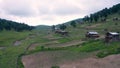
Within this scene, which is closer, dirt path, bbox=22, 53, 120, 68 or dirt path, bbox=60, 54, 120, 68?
dirt path, bbox=60, 54, 120, 68

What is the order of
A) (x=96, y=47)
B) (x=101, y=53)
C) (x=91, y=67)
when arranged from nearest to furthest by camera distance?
(x=91, y=67)
(x=101, y=53)
(x=96, y=47)

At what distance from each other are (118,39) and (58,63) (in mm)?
23202

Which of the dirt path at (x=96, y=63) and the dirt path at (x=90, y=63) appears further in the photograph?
the dirt path at (x=90, y=63)

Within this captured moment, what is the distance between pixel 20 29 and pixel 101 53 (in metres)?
137

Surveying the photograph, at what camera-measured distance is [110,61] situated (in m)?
47.4

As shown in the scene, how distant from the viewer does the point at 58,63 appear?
5041cm

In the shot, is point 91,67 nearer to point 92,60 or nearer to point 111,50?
point 92,60

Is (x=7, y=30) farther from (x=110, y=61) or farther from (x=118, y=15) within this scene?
(x=110, y=61)

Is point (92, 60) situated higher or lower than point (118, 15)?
lower

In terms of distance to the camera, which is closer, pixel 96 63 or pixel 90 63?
pixel 96 63

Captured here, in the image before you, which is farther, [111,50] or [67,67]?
[111,50]

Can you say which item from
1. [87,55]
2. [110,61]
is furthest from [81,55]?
[110,61]

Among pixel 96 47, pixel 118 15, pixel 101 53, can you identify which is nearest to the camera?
pixel 101 53

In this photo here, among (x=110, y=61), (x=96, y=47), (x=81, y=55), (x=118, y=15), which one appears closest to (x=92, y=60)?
(x=110, y=61)
